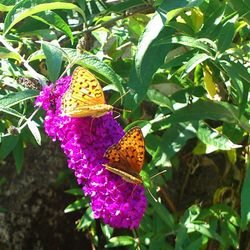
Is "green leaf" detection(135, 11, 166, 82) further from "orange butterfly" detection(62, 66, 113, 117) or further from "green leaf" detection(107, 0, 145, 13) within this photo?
"green leaf" detection(107, 0, 145, 13)

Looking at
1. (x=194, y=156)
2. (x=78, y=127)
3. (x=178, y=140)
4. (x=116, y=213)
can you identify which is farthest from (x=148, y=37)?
(x=194, y=156)

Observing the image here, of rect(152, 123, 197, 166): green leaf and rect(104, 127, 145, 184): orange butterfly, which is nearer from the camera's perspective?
rect(104, 127, 145, 184): orange butterfly

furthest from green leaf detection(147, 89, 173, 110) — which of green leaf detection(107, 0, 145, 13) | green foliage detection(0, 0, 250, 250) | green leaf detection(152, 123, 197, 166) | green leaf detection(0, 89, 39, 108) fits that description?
green leaf detection(0, 89, 39, 108)

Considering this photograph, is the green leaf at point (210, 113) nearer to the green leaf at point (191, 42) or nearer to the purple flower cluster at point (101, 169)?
the green leaf at point (191, 42)

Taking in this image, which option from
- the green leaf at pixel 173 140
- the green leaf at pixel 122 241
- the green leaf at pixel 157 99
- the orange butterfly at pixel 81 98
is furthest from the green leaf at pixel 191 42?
the green leaf at pixel 122 241

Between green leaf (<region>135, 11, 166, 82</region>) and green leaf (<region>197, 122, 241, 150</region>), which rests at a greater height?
green leaf (<region>135, 11, 166, 82</region>)

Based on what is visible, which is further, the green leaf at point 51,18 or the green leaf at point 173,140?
the green leaf at point 173,140

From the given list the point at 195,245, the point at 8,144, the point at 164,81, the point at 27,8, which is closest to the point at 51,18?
the point at 27,8
